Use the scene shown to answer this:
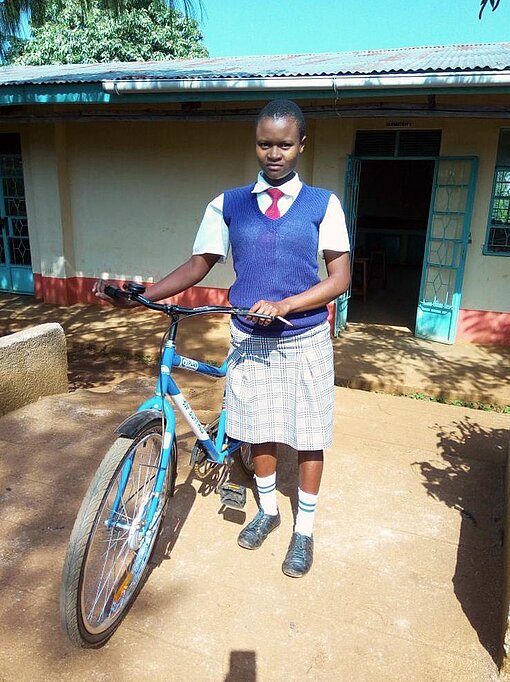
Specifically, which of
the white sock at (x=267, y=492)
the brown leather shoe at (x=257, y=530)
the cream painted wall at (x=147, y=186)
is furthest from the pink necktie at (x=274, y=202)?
the cream painted wall at (x=147, y=186)

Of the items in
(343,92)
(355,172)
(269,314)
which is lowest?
(269,314)

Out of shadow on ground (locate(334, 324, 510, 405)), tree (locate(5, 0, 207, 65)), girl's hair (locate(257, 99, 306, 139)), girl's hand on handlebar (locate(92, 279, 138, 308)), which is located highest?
tree (locate(5, 0, 207, 65))

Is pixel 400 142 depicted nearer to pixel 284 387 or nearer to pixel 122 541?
pixel 284 387

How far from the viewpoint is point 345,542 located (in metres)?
2.47

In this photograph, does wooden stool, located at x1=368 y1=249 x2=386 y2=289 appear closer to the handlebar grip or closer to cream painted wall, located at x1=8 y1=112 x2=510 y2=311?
cream painted wall, located at x1=8 y1=112 x2=510 y2=311

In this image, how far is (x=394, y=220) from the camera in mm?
12492

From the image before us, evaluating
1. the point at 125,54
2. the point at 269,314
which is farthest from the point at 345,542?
the point at 125,54

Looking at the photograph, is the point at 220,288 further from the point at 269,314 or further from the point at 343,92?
the point at 269,314

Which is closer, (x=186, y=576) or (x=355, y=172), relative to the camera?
(x=186, y=576)

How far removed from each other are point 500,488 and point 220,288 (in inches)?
189

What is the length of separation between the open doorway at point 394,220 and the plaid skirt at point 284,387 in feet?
25.5

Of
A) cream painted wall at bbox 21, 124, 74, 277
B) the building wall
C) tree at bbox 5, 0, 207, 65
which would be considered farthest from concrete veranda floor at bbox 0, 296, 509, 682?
tree at bbox 5, 0, 207, 65

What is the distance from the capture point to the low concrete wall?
3546 millimetres

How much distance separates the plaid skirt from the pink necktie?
1.55 feet
